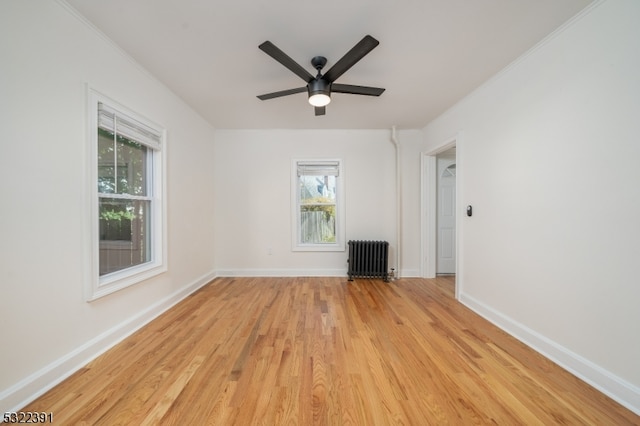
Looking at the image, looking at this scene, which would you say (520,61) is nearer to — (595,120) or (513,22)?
(513,22)

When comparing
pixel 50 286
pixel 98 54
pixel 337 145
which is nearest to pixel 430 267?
pixel 337 145

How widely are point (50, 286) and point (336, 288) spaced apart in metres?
2.82

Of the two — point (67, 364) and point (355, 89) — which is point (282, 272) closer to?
point (67, 364)

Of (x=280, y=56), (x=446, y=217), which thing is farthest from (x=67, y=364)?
(x=446, y=217)

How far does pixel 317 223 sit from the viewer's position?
414 centimetres

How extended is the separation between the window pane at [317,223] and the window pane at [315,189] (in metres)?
0.14

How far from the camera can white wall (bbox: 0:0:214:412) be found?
4.26 ft

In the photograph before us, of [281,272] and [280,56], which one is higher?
[280,56]

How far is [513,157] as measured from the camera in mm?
2168

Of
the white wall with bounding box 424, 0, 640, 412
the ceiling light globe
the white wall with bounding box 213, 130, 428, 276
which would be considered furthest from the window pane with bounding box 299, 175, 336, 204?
the white wall with bounding box 424, 0, 640, 412

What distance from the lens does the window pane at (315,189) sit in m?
4.11

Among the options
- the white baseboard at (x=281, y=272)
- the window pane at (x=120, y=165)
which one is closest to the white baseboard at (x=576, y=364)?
the white baseboard at (x=281, y=272)

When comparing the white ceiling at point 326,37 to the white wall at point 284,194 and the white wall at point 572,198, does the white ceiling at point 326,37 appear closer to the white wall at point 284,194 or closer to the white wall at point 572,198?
the white wall at point 572,198

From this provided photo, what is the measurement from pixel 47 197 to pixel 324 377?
7.07ft
